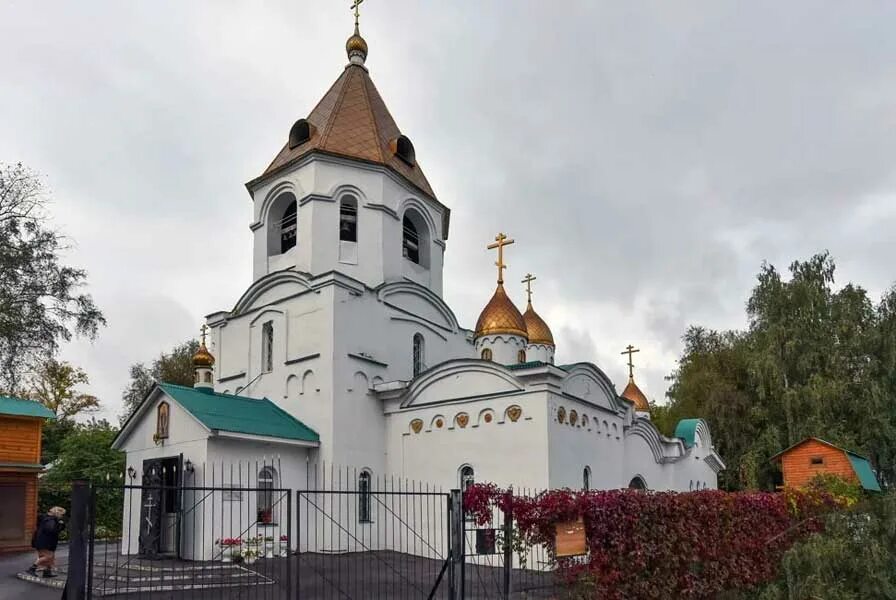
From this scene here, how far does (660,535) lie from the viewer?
994 cm

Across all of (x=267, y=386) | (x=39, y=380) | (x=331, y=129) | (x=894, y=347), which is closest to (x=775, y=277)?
(x=894, y=347)

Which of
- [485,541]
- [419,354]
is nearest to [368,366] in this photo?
[419,354]

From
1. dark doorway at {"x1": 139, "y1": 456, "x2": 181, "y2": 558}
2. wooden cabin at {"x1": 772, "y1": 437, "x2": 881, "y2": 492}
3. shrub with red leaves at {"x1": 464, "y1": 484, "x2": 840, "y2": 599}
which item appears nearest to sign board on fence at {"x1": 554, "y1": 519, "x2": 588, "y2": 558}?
shrub with red leaves at {"x1": 464, "y1": 484, "x2": 840, "y2": 599}

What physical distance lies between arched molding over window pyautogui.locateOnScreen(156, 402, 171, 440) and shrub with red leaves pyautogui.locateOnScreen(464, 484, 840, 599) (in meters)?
8.88

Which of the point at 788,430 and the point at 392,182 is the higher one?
the point at 392,182

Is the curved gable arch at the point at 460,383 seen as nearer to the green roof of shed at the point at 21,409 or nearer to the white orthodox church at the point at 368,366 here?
the white orthodox church at the point at 368,366

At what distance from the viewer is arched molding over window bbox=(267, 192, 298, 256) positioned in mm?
19803

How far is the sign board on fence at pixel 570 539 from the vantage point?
29.2ft

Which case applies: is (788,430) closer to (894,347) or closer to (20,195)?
(894,347)

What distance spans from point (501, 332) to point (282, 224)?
621cm

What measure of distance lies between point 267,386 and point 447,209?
7.04 meters

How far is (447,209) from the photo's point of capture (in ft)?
71.9

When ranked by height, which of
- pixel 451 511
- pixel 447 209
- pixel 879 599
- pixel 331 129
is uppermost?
pixel 331 129

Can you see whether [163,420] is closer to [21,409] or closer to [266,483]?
[266,483]
